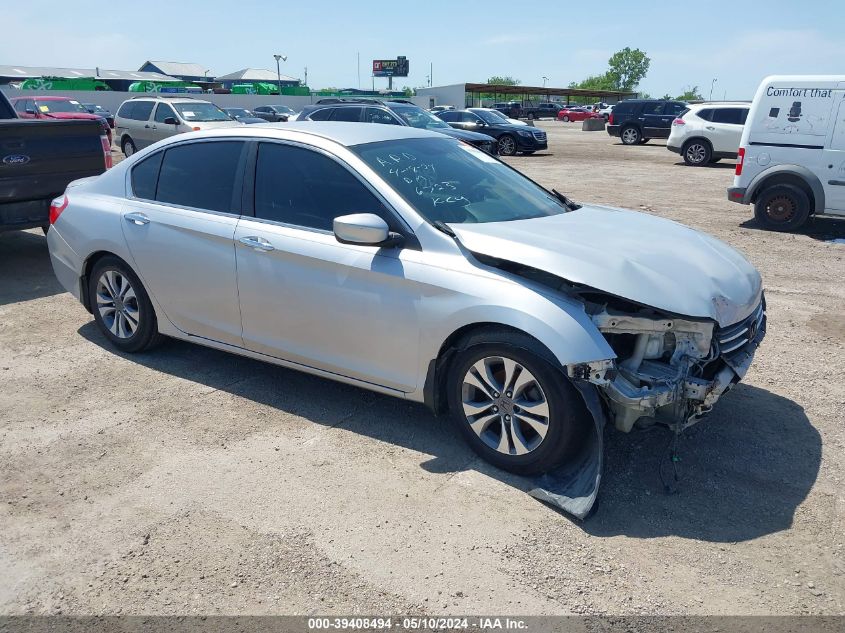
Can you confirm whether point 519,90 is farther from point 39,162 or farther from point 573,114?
point 39,162

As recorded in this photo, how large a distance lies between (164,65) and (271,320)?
311 ft

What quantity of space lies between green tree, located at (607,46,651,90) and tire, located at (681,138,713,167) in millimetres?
128213

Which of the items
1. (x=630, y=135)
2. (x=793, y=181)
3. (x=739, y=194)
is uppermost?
(x=793, y=181)

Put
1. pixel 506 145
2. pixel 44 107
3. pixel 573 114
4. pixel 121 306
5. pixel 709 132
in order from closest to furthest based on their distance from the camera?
pixel 121 306 < pixel 709 132 < pixel 44 107 < pixel 506 145 < pixel 573 114

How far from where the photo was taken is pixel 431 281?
146 inches

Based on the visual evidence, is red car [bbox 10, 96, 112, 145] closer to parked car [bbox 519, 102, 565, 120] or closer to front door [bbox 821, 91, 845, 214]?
front door [bbox 821, 91, 845, 214]

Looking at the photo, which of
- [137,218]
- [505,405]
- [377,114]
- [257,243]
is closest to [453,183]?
[257,243]

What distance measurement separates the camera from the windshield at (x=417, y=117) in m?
18.8

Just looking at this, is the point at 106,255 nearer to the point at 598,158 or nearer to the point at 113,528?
the point at 113,528

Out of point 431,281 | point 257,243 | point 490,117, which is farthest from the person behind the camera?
point 490,117

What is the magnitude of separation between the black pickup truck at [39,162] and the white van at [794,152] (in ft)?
28.9

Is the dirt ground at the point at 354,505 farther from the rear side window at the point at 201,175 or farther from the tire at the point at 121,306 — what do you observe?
the rear side window at the point at 201,175

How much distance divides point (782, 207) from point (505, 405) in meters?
8.66

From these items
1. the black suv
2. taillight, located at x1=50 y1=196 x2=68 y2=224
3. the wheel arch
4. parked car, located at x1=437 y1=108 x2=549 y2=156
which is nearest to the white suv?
parked car, located at x1=437 y1=108 x2=549 y2=156
